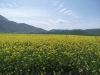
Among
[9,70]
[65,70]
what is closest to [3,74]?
[9,70]

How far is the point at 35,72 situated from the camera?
10.3 metres

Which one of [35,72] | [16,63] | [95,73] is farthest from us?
[16,63]

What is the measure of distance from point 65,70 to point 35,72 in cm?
170

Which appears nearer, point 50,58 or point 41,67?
point 41,67

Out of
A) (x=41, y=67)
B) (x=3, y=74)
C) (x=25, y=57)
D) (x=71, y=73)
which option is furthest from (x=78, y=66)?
(x=3, y=74)

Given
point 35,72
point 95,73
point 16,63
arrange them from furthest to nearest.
Answer: point 16,63, point 35,72, point 95,73

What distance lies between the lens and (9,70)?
34.3ft

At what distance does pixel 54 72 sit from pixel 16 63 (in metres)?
2.34

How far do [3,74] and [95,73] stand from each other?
15.1 ft

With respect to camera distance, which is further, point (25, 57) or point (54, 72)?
point (25, 57)

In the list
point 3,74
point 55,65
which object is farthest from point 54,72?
point 3,74

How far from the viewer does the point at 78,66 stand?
10531 mm

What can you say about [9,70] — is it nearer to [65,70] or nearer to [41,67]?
[41,67]

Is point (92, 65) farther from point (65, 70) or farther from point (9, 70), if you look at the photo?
point (9, 70)
